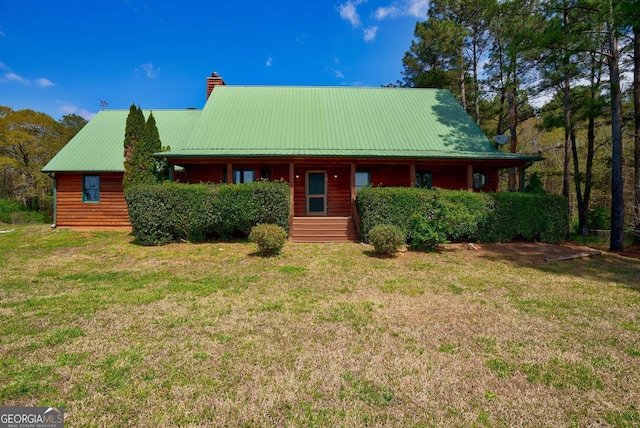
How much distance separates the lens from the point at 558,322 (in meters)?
4.20

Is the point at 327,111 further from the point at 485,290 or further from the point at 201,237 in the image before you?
the point at 485,290

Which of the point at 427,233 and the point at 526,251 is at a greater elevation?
the point at 427,233

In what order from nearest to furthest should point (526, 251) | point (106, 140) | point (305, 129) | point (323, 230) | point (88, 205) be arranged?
1. point (526, 251)
2. point (323, 230)
3. point (305, 129)
4. point (88, 205)
5. point (106, 140)

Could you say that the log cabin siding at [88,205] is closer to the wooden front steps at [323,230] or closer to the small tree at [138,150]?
the small tree at [138,150]

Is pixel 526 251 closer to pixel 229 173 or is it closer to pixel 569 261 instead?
pixel 569 261

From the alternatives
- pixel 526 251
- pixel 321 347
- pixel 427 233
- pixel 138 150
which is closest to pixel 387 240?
pixel 427 233

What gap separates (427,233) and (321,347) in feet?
21.9

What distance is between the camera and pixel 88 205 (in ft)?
45.8

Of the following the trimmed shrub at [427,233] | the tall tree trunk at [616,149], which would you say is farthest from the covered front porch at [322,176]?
the trimmed shrub at [427,233]

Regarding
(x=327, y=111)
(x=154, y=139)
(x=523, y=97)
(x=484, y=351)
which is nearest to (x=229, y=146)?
(x=154, y=139)

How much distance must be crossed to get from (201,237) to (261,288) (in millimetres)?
5444

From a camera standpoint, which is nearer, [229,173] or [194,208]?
[194,208]

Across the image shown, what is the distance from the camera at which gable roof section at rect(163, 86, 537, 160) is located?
1226 cm

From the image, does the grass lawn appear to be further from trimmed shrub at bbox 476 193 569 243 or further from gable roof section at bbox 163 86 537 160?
gable roof section at bbox 163 86 537 160
